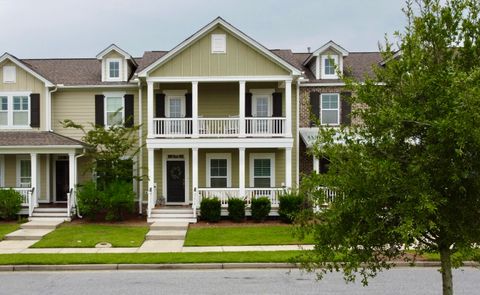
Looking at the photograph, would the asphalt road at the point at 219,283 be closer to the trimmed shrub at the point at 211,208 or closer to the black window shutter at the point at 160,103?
the trimmed shrub at the point at 211,208

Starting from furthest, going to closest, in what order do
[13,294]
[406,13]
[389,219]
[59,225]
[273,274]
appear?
[59,225] < [273,274] < [13,294] < [406,13] < [389,219]

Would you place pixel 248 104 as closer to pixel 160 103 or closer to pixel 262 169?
pixel 262 169

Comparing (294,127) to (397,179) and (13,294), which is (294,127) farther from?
(397,179)

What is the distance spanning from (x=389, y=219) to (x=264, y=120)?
638 inches

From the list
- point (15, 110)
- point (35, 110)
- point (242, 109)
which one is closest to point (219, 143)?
point (242, 109)

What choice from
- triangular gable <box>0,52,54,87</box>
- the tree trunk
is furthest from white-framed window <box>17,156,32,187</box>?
the tree trunk

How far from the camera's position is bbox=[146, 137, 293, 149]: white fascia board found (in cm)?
2089

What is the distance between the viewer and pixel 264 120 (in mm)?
21641

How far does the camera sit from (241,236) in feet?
56.2

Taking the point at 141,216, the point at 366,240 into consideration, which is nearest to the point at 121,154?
the point at 141,216

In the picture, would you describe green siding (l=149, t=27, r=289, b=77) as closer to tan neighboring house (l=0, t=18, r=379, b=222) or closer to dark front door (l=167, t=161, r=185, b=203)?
tan neighboring house (l=0, t=18, r=379, b=222)

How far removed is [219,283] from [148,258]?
321 centimetres

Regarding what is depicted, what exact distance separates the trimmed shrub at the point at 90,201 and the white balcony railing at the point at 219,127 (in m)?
3.59

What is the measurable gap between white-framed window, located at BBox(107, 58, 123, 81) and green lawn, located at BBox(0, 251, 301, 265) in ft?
37.9
